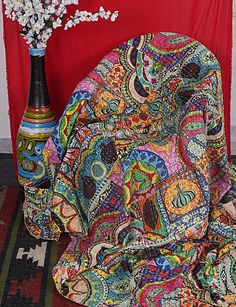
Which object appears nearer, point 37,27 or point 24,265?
point 24,265

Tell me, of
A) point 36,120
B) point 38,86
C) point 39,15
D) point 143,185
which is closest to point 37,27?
point 39,15

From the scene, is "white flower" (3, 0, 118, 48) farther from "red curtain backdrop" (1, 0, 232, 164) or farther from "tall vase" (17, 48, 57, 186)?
"red curtain backdrop" (1, 0, 232, 164)

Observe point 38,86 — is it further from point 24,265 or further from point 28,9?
point 24,265

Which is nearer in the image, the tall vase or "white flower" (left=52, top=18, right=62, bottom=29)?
"white flower" (left=52, top=18, right=62, bottom=29)

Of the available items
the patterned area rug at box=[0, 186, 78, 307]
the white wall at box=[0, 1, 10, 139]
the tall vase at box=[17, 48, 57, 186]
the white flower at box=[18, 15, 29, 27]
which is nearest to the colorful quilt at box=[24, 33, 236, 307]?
the patterned area rug at box=[0, 186, 78, 307]

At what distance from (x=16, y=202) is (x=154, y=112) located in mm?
856

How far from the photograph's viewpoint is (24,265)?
8.70ft

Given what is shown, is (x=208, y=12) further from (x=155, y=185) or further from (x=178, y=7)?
(x=155, y=185)

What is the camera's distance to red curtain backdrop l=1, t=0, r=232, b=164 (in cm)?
319

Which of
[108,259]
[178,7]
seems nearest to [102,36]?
[178,7]

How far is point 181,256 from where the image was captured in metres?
2.44

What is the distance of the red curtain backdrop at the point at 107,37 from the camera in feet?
10.5

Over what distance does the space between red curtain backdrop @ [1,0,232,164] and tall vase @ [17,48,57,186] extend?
11.9 inches

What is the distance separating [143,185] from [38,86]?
841 mm
